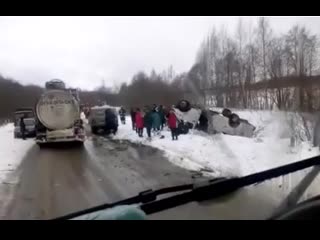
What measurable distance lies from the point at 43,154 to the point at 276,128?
10.4 m

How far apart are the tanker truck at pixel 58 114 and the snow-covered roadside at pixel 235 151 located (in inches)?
146

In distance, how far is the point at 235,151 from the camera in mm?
15312

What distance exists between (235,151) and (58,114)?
1121cm

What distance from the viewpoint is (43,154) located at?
19.7 m

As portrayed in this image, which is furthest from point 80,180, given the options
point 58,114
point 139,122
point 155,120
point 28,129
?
point 28,129

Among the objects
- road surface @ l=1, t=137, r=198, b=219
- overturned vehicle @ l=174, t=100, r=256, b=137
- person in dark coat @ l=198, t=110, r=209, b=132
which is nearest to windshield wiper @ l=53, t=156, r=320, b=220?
road surface @ l=1, t=137, r=198, b=219

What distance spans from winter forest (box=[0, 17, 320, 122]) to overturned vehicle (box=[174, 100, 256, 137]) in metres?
1.13

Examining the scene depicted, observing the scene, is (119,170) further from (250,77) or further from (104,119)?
(104,119)

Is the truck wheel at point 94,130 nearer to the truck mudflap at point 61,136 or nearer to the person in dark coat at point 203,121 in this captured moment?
the truck mudflap at point 61,136

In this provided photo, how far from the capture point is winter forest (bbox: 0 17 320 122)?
29.5 feet

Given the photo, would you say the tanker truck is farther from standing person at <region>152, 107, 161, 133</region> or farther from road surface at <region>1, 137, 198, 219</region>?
road surface at <region>1, 137, 198, 219</region>

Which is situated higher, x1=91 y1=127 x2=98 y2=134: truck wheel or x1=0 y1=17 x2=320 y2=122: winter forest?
x1=0 y1=17 x2=320 y2=122: winter forest
